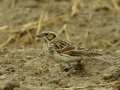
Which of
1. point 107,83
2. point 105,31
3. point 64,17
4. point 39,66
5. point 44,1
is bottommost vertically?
point 107,83

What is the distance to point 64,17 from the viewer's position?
12.4 metres

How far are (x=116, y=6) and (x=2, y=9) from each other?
306 centimetres

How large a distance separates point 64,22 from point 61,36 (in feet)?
2.32

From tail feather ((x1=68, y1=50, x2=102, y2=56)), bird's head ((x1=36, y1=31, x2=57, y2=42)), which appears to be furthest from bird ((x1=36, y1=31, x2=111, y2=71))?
bird's head ((x1=36, y1=31, x2=57, y2=42))

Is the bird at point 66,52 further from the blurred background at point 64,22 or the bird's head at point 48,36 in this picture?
the blurred background at point 64,22

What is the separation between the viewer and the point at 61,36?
1165cm

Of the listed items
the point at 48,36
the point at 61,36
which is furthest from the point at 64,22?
the point at 48,36

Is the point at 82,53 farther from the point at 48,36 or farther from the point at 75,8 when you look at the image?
the point at 75,8

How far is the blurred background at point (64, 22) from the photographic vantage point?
1150 cm

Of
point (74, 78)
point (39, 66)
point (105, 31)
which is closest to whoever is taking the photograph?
point (74, 78)

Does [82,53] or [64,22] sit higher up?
[64,22]

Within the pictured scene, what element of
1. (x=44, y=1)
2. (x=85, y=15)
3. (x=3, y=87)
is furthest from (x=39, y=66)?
(x=44, y=1)

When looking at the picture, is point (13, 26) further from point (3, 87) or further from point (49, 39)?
point (3, 87)

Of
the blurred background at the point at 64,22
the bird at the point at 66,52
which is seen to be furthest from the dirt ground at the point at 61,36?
the bird at the point at 66,52
